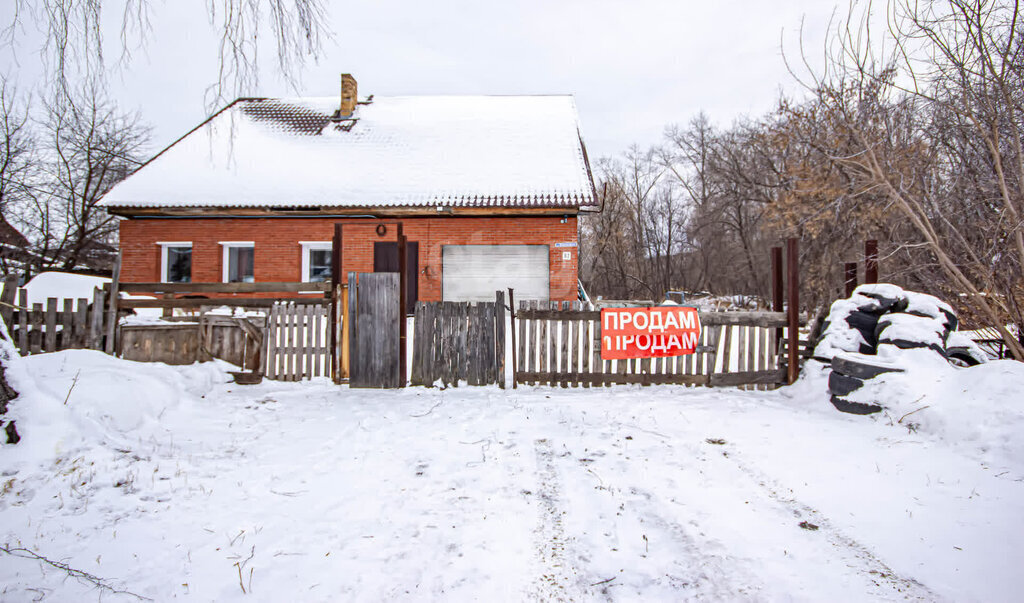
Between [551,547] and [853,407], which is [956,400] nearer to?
[853,407]

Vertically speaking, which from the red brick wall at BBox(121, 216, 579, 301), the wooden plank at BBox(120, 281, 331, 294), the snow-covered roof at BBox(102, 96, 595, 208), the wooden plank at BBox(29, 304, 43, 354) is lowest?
the wooden plank at BBox(29, 304, 43, 354)

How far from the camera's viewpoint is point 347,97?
1650 cm

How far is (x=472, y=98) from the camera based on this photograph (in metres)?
17.9

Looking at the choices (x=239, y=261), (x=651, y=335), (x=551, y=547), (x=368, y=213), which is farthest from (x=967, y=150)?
(x=239, y=261)

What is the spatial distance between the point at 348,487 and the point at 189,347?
172 inches

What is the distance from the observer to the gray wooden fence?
6.62 meters

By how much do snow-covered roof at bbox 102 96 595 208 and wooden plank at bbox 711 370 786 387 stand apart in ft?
21.0

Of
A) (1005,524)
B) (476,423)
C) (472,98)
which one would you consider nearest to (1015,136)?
(1005,524)

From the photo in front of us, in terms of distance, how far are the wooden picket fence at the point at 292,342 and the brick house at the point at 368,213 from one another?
233 inches

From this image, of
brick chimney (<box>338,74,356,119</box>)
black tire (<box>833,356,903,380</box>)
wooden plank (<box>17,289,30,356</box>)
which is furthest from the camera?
brick chimney (<box>338,74,356,119</box>)

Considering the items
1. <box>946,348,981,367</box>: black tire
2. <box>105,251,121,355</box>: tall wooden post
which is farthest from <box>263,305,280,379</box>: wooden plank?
<box>946,348,981,367</box>: black tire

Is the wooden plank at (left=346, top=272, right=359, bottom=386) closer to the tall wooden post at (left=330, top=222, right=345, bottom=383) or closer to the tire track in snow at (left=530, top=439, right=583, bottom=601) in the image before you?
the tall wooden post at (left=330, top=222, right=345, bottom=383)

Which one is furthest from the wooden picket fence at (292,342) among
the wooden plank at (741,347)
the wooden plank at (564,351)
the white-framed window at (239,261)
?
the white-framed window at (239,261)

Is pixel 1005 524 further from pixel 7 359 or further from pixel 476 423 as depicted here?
pixel 7 359
